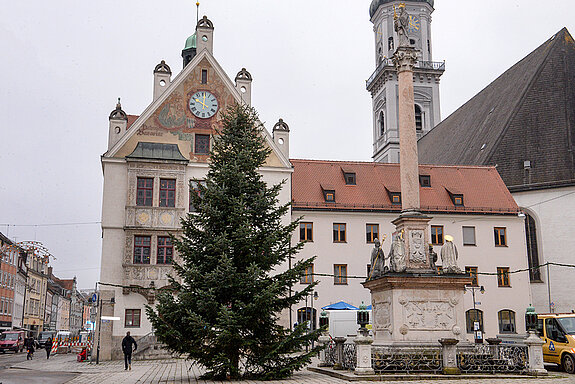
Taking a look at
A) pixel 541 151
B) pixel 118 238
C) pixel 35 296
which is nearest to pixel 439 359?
pixel 118 238

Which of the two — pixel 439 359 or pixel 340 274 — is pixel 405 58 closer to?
pixel 439 359

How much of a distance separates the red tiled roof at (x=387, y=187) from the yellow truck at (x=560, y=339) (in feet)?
51.7

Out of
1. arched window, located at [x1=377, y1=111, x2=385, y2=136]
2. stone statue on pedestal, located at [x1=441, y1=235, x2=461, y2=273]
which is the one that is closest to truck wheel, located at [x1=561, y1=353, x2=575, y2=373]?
stone statue on pedestal, located at [x1=441, y1=235, x2=461, y2=273]

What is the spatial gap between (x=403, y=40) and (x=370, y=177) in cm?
1938

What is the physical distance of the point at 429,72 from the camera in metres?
67.8

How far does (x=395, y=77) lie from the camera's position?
68.2 metres

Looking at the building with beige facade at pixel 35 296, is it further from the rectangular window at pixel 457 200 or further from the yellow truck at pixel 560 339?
the yellow truck at pixel 560 339

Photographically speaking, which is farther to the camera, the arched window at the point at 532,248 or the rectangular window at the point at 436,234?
the arched window at the point at 532,248

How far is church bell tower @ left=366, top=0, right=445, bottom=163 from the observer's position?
2630 inches

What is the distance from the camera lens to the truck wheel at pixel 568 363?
66.6ft

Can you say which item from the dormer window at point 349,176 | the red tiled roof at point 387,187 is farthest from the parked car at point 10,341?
the dormer window at point 349,176

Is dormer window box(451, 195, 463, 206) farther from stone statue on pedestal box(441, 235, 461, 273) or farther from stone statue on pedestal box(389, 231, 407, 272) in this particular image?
stone statue on pedestal box(389, 231, 407, 272)

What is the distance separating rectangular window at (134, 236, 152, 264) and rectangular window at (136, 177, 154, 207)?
73.3 inches

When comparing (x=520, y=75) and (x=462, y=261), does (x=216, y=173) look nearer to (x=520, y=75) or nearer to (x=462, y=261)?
(x=462, y=261)
